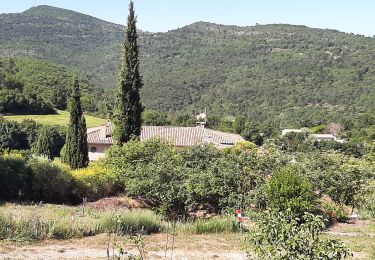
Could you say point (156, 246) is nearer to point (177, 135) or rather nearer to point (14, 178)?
point (14, 178)

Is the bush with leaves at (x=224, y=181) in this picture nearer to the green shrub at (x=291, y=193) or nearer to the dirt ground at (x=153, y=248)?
the green shrub at (x=291, y=193)

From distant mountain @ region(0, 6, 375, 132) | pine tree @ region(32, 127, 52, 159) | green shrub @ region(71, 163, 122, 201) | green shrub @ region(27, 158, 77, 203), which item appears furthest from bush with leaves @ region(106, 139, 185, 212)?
distant mountain @ region(0, 6, 375, 132)

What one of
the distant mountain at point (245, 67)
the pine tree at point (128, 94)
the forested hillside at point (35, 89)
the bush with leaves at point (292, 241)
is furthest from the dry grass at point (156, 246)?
the distant mountain at point (245, 67)

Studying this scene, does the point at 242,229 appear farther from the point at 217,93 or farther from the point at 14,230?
the point at 217,93

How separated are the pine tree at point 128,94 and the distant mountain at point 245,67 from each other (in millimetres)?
63595

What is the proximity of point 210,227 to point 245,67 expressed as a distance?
386 feet

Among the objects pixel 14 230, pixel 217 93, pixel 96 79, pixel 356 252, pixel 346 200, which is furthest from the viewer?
pixel 96 79

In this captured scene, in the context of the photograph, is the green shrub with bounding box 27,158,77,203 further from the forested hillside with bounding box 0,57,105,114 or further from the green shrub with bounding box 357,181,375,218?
the forested hillside with bounding box 0,57,105,114

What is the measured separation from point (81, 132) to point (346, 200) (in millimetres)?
15939

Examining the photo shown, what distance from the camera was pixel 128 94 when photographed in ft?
78.7

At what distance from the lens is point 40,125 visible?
6100 cm

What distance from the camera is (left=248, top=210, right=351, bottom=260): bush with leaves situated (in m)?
4.59

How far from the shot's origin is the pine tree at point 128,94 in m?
23.8

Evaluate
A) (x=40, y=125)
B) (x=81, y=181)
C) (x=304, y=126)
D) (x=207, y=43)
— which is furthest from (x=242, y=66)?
(x=81, y=181)
